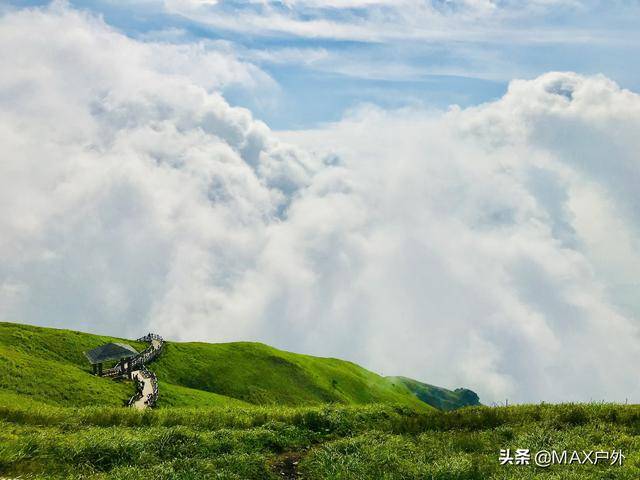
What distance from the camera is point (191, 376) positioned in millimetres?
85688

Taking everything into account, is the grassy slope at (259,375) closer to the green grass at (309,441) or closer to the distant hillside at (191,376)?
the distant hillside at (191,376)

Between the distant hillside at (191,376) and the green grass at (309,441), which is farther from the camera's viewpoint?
the distant hillside at (191,376)

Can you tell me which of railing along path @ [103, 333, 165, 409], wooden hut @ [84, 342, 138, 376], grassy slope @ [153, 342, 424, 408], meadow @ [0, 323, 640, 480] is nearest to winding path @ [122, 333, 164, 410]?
railing along path @ [103, 333, 165, 409]

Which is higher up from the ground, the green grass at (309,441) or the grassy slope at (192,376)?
the grassy slope at (192,376)

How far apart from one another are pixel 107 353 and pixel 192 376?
1812cm

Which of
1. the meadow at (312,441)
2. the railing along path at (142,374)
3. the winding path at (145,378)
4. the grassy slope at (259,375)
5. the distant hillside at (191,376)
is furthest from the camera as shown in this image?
the grassy slope at (259,375)

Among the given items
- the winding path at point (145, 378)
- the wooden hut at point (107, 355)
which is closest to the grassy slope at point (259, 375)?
the winding path at point (145, 378)

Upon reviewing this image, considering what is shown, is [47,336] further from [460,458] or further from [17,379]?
[460,458]

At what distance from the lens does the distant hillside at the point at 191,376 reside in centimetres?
5362

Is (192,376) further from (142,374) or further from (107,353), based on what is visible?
(107,353)

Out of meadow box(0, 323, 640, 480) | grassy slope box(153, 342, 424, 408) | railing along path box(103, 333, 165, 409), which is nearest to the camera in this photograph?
meadow box(0, 323, 640, 480)

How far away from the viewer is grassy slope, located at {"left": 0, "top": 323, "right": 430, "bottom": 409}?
53719mm

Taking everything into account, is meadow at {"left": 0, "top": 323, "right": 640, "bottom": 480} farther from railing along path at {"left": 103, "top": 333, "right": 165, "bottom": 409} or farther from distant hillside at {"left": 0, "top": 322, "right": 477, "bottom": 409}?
distant hillside at {"left": 0, "top": 322, "right": 477, "bottom": 409}

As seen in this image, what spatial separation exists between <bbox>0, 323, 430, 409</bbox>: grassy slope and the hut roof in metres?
2.13
